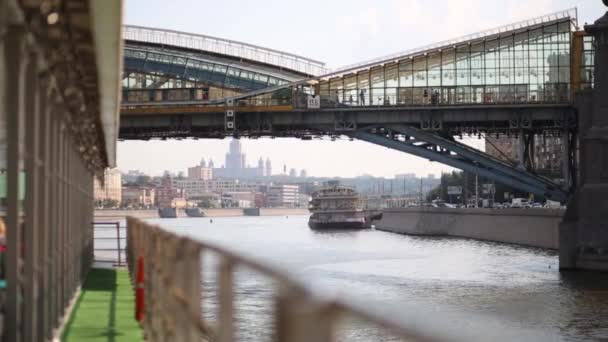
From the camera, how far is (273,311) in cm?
241

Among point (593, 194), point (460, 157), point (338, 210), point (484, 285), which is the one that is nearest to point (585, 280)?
point (484, 285)

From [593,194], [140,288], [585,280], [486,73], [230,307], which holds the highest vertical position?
[486,73]

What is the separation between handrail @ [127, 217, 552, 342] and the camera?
68.3 inches

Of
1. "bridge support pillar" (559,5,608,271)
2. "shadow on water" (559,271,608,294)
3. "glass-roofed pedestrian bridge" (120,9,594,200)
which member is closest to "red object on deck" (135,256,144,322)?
"shadow on water" (559,271,608,294)

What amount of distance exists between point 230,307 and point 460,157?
51.8 meters

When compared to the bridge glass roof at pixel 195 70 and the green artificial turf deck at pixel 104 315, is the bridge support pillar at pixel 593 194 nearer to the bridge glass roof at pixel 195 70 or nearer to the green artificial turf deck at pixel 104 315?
the green artificial turf deck at pixel 104 315

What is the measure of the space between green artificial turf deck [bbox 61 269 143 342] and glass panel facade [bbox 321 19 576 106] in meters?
38.8

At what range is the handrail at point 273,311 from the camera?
5.69 feet

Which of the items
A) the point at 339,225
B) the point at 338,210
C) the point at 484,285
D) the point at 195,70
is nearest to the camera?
the point at 484,285

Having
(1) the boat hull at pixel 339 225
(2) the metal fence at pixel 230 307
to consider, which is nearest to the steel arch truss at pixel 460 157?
(2) the metal fence at pixel 230 307

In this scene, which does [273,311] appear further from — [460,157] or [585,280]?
[460,157]

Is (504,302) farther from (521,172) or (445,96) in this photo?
(445,96)

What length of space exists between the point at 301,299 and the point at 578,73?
57.8 m

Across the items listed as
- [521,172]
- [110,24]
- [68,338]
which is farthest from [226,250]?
[521,172]
